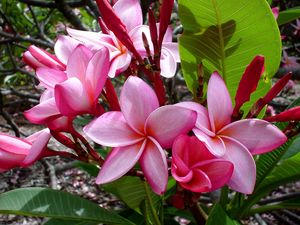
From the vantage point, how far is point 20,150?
72 cm

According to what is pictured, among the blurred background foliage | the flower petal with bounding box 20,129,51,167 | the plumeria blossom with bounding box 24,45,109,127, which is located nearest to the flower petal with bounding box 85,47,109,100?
the plumeria blossom with bounding box 24,45,109,127

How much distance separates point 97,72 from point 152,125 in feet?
0.37

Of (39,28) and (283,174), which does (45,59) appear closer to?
(283,174)

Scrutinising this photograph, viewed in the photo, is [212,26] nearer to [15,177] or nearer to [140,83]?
[140,83]

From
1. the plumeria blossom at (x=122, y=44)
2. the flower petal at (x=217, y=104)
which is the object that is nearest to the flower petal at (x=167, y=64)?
the plumeria blossom at (x=122, y=44)

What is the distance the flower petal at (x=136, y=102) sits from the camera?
0.64 metres

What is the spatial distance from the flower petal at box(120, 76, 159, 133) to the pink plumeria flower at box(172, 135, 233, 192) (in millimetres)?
63

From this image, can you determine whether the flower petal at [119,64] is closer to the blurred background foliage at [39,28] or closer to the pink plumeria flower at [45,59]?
the pink plumeria flower at [45,59]

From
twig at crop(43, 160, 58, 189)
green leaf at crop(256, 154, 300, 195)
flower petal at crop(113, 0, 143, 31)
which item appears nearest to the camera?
flower petal at crop(113, 0, 143, 31)

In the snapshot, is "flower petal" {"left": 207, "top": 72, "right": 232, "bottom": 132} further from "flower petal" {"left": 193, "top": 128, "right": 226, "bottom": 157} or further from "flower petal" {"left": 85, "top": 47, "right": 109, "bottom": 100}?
"flower petal" {"left": 85, "top": 47, "right": 109, "bottom": 100}

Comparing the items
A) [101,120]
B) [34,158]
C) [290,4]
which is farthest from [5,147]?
[290,4]

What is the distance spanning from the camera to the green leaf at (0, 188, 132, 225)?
0.93 metres

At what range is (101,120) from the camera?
25.1 inches

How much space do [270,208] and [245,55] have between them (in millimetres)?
528
